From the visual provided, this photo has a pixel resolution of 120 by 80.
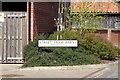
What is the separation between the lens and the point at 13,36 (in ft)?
52.2

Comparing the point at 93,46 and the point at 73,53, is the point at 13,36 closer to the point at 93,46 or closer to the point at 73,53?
the point at 73,53

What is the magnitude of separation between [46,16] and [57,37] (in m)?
2.82

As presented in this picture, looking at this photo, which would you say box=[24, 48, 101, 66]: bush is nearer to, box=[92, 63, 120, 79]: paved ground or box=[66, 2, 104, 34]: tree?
box=[92, 63, 120, 79]: paved ground

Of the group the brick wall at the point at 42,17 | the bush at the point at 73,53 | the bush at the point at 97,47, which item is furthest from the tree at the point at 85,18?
the brick wall at the point at 42,17

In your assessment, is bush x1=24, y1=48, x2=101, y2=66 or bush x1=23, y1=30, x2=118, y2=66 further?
bush x1=23, y1=30, x2=118, y2=66

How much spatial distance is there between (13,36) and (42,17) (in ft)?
9.16

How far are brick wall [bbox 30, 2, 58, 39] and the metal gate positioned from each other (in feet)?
1.90

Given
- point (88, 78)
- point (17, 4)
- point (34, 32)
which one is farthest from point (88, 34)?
point (88, 78)

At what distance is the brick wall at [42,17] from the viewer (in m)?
16.4

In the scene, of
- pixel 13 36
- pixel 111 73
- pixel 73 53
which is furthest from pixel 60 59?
pixel 13 36

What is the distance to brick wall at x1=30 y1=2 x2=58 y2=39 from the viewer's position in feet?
53.8

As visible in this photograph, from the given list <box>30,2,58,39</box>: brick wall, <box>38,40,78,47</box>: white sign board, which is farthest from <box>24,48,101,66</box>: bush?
<box>30,2,58,39</box>: brick wall

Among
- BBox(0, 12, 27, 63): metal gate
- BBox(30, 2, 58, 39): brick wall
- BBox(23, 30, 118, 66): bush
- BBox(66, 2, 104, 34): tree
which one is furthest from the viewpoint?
BBox(66, 2, 104, 34): tree

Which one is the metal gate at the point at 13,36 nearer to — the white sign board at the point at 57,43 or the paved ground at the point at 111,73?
the white sign board at the point at 57,43
